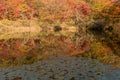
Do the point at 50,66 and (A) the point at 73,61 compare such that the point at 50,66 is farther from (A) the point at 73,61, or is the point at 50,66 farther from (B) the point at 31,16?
(B) the point at 31,16

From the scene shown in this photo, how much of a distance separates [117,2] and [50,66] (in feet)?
170

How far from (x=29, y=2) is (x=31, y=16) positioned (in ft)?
22.6

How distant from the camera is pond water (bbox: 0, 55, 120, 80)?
29125mm

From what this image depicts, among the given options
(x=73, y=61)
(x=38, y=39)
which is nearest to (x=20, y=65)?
(x=73, y=61)

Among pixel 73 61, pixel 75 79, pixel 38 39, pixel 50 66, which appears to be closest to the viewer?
pixel 75 79

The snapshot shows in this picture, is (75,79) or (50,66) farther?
(50,66)

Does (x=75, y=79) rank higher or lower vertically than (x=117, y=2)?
lower

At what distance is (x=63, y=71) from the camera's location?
32.1 metres

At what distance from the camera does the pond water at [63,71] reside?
29125mm

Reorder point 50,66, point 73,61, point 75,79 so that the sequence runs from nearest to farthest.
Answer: point 75,79
point 50,66
point 73,61

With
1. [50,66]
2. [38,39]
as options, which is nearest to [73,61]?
[50,66]

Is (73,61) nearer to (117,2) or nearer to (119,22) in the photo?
(119,22)

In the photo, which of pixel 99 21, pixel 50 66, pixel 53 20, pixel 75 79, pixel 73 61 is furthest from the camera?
pixel 53 20

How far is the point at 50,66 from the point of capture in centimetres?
3544
